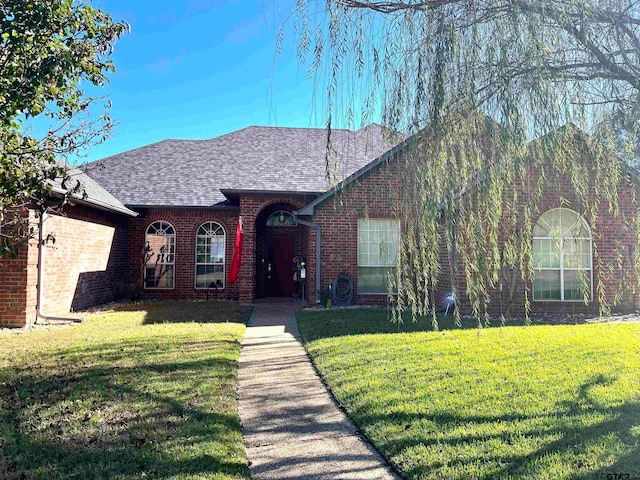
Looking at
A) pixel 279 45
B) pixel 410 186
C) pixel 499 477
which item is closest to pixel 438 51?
pixel 410 186

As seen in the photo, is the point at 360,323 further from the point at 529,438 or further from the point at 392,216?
the point at 529,438

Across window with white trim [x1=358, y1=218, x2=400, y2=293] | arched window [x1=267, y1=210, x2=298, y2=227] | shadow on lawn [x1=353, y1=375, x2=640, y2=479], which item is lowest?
shadow on lawn [x1=353, y1=375, x2=640, y2=479]

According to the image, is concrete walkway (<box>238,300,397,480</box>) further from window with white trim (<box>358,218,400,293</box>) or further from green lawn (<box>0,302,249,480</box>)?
window with white trim (<box>358,218,400,293</box>)

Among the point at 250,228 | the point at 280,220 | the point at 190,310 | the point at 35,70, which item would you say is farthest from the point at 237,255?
the point at 35,70

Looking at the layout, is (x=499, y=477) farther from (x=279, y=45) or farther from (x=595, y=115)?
(x=279, y=45)

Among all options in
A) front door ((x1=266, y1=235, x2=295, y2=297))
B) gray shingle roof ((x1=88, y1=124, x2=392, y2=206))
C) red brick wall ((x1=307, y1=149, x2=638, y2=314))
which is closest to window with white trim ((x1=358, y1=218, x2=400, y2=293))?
red brick wall ((x1=307, y1=149, x2=638, y2=314))

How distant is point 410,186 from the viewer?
12.4 feet

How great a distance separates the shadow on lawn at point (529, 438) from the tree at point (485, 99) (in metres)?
1.05

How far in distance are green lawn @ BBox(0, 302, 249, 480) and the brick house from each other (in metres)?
3.08

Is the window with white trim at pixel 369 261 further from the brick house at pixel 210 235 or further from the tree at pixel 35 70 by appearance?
the tree at pixel 35 70

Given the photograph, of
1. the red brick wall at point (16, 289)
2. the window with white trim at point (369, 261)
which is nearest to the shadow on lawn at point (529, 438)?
the window with white trim at point (369, 261)

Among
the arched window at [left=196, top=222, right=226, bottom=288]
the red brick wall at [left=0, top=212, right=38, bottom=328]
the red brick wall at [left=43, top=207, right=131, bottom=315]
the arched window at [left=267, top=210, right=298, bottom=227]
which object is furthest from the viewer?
the arched window at [left=267, top=210, right=298, bottom=227]

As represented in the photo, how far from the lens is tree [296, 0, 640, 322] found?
3.30 metres

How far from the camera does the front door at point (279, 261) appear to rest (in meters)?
15.6
